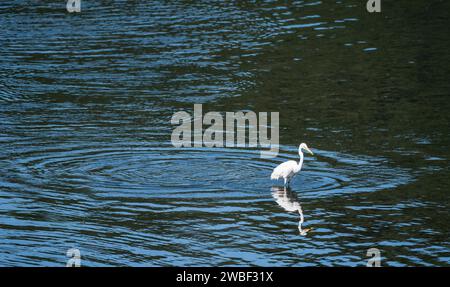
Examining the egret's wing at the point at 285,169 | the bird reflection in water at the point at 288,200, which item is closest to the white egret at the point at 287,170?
the egret's wing at the point at 285,169

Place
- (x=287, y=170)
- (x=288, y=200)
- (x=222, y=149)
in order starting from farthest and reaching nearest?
1. (x=222, y=149)
2. (x=287, y=170)
3. (x=288, y=200)

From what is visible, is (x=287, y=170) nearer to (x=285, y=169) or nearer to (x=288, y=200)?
(x=285, y=169)

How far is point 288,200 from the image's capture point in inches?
819

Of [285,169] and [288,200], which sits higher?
[285,169]

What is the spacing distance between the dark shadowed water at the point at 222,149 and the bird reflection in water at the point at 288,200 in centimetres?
5

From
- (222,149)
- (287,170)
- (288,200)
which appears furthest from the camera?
(222,149)

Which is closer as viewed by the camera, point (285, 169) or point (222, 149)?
point (285, 169)

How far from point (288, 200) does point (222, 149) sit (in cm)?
413

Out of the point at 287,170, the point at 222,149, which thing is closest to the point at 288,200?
the point at 287,170

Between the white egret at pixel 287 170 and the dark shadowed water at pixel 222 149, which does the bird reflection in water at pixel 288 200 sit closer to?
the dark shadowed water at pixel 222 149

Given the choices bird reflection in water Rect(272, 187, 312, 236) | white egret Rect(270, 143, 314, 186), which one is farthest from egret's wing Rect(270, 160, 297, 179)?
bird reflection in water Rect(272, 187, 312, 236)

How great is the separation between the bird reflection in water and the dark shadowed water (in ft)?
0.17

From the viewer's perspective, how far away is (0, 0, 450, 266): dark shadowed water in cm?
1850

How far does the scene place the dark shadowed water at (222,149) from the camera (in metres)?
18.5
